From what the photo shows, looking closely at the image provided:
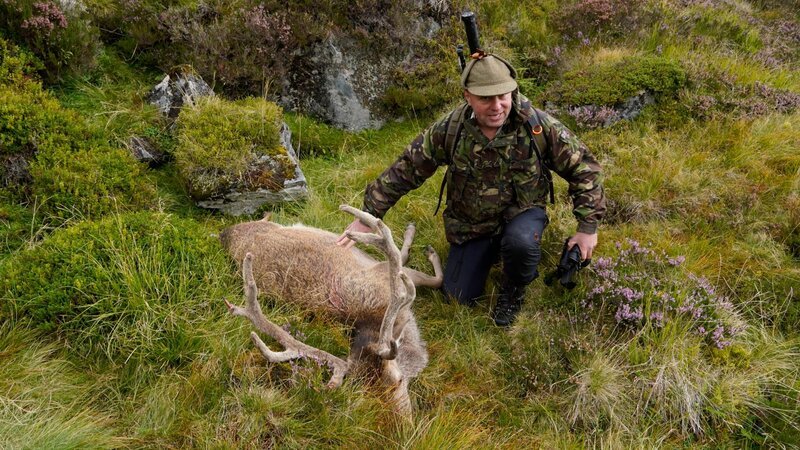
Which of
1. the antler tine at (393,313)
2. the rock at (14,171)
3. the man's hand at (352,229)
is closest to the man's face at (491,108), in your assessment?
the man's hand at (352,229)

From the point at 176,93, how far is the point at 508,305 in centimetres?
514

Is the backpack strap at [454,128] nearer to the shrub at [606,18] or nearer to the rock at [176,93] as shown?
the rock at [176,93]

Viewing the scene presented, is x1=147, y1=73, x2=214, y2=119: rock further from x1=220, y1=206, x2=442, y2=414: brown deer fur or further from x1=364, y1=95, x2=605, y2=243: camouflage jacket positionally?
x1=364, y1=95, x2=605, y2=243: camouflage jacket

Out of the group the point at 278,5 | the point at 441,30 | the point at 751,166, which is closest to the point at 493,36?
the point at 441,30

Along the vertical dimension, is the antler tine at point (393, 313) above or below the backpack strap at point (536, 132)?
below

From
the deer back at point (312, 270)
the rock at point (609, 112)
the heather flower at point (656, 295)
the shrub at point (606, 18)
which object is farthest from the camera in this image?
the shrub at point (606, 18)

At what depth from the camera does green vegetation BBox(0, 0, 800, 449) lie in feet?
13.5

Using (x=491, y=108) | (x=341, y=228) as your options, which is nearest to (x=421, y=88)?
(x=341, y=228)

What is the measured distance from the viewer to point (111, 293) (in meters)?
4.55

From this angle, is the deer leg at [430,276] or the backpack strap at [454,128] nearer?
the backpack strap at [454,128]

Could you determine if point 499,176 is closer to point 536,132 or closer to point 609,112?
point 536,132

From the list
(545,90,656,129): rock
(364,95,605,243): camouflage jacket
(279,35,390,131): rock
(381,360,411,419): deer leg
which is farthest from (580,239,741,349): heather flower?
(279,35,390,131): rock

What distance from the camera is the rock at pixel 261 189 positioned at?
6.65m

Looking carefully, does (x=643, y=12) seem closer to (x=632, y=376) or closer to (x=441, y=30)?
(x=441, y=30)
